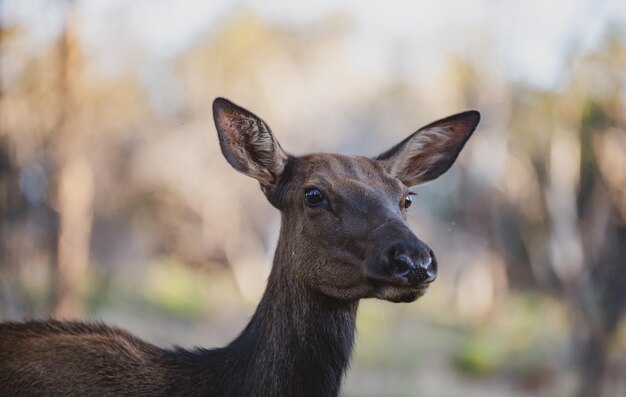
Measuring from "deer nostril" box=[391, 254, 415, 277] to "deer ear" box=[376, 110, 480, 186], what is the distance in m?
1.55

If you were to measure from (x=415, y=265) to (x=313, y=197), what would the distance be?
3.30 feet

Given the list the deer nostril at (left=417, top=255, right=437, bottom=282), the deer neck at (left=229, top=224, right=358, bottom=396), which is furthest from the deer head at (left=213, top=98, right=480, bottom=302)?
the deer neck at (left=229, top=224, right=358, bottom=396)

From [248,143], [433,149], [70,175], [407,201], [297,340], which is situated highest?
[70,175]

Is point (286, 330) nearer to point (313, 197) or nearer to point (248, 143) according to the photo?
point (313, 197)

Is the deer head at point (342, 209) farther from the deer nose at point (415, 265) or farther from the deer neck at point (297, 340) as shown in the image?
the deer neck at point (297, 340)

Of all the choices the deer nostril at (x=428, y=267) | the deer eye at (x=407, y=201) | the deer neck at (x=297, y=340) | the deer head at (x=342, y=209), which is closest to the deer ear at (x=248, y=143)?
the deer head at (x=342, y=209)

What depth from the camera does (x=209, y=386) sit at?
5223 mm

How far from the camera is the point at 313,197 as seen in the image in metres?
5.34

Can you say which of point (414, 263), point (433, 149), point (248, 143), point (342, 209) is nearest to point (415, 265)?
point (414, 263)

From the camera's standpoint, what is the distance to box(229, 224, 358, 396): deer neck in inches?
201

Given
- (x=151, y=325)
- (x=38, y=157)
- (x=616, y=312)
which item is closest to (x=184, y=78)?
(x=151, y=325)

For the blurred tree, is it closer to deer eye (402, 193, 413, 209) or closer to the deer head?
the deer head

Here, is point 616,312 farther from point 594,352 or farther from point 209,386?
point 209,386

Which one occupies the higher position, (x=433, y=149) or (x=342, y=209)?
(x=433, y=149)
